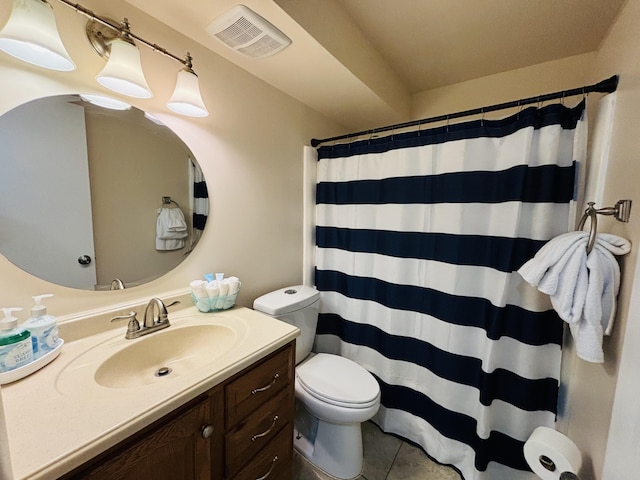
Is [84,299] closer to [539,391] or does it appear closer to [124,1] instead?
[124,1]

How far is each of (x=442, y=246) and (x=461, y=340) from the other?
50 centimetres

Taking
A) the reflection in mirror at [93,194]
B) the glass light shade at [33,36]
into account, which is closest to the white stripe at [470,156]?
the reflection in mirror at [93,194]

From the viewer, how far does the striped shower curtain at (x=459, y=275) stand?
1108mm

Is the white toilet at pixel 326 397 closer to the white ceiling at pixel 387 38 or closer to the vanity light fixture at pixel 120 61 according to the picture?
the vanity light fixture at pixel 120 61

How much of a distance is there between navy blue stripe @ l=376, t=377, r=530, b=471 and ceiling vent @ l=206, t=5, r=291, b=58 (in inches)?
77.0

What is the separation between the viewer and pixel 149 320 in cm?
100

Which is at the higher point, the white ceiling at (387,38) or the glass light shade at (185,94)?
the white ceiling at (387,38)

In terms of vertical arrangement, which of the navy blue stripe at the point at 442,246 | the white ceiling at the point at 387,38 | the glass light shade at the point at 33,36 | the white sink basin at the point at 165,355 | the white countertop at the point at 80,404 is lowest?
the white sink basin at the point at 165,355

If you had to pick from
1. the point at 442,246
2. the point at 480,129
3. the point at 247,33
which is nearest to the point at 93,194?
the point at 247,33

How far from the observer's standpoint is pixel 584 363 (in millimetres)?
995

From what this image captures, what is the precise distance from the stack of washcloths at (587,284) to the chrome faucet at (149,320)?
148cm

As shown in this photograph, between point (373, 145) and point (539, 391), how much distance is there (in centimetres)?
152

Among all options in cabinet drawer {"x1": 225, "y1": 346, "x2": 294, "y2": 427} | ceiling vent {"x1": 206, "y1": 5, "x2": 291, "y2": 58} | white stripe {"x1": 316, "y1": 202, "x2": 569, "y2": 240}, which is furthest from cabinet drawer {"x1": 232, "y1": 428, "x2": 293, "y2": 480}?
ceiling vent {"x1": 206, "y1": 5, "x2": 291, "y2": 58}

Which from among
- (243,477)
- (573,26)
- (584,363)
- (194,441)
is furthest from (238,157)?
(573,26)
